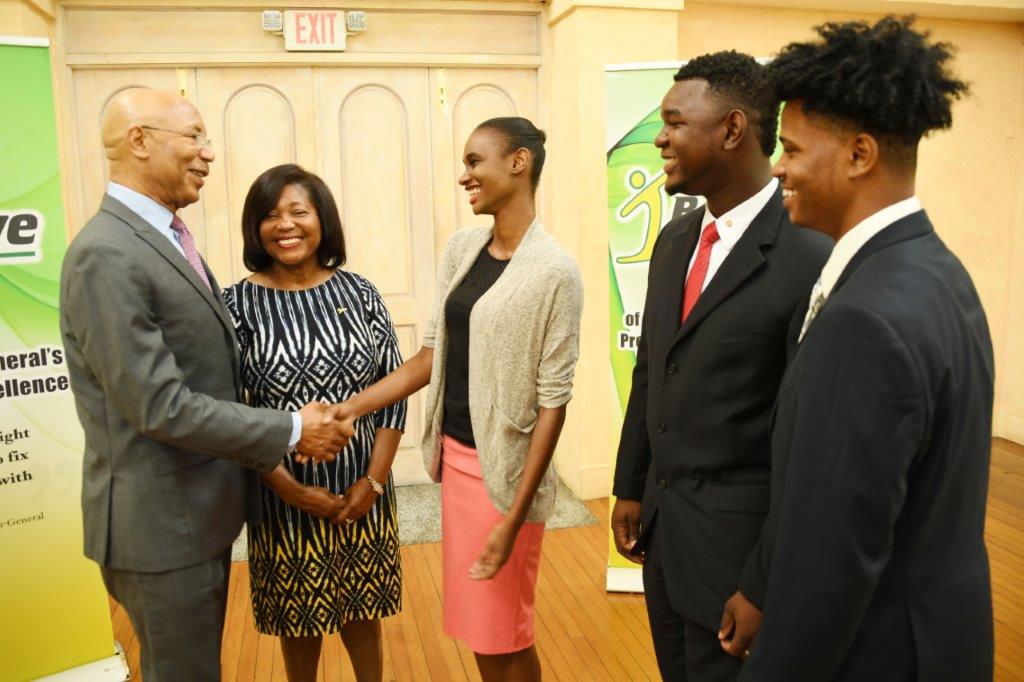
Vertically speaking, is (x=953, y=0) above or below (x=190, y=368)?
above

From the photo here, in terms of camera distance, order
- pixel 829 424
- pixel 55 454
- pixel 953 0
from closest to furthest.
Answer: pixel 829 424
pixel 55 454
pixel 953 0

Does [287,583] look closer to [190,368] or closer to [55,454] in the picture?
[190,368]

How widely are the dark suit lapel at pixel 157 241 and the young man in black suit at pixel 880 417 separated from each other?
1187mm

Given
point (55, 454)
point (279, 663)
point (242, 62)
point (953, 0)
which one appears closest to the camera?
point (55, 454)

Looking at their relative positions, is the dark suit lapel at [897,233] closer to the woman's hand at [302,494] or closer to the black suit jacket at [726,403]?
the black suit jacket at [726,403]

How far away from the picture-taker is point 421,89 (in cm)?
424

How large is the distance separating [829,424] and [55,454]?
7.78 feet

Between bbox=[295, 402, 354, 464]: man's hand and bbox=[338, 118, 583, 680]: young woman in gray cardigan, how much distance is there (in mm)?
72

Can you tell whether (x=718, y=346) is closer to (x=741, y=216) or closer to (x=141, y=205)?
(x=741, y=216)

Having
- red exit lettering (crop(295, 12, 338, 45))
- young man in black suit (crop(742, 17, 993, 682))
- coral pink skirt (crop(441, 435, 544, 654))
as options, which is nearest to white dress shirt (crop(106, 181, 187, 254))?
coral pink skirt (crop(441, 435, 544, 654))

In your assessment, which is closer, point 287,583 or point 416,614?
point 287,583

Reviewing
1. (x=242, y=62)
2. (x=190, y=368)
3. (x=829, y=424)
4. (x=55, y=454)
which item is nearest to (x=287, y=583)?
(x=190, y=368)

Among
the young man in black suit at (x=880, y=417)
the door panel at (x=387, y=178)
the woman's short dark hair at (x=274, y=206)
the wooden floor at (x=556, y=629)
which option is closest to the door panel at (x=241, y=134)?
the door panel at (x=387, y=178)

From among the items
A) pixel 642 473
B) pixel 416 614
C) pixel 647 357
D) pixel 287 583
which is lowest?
pixel 416 614
